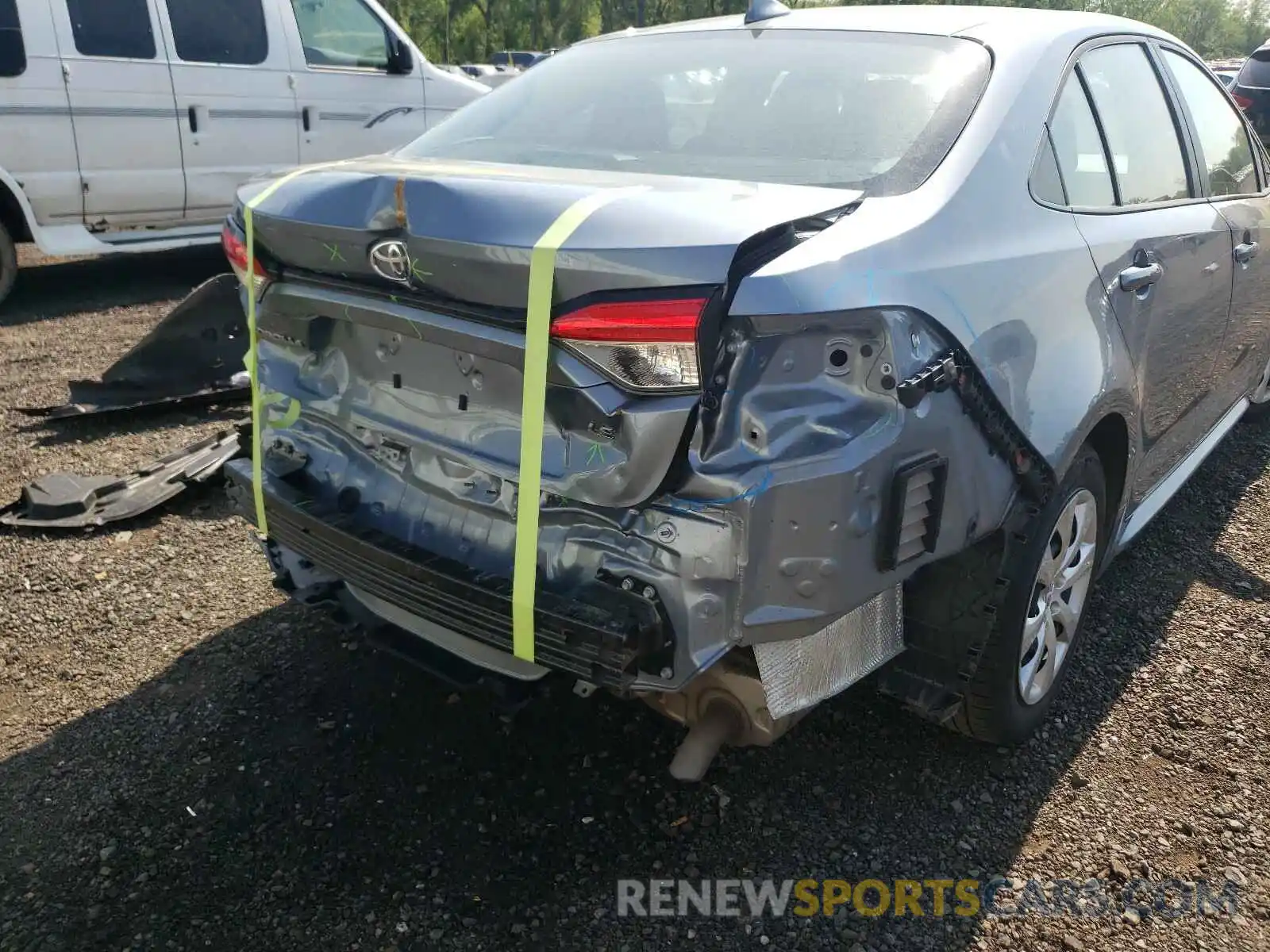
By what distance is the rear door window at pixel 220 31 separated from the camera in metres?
7.30

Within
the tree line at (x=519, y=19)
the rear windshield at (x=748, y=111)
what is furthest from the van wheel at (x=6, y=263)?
the tree line at (x=519, y=19)

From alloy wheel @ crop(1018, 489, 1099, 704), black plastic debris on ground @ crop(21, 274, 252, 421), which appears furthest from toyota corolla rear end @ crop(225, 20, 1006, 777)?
black plastic debris on ground @ crop(21, 274, 252, 421)

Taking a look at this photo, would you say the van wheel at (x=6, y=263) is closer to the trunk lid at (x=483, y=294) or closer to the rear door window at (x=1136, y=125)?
the trunk lid at (x=483, y=294)

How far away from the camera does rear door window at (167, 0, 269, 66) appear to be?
730 centimetres

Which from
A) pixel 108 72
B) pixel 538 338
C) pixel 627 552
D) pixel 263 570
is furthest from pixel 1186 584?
pixel 108 72

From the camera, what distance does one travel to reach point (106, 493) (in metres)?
4.14

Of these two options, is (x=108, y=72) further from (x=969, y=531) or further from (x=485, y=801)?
(x=969, y=531)

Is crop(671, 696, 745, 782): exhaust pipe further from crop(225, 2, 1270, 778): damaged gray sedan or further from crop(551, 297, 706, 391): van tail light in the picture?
crop(551, 297, 706, 391): van tail light

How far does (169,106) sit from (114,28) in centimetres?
56

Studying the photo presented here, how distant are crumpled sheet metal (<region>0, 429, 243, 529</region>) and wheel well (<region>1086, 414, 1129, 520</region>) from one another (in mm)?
2953

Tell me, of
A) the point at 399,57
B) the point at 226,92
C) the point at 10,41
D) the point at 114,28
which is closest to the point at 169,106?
the point at 226,92

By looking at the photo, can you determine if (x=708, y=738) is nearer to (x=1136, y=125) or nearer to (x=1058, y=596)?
(x=1058, y=596)

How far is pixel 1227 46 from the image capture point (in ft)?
227

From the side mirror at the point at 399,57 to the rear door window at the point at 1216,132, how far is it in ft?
20.9
